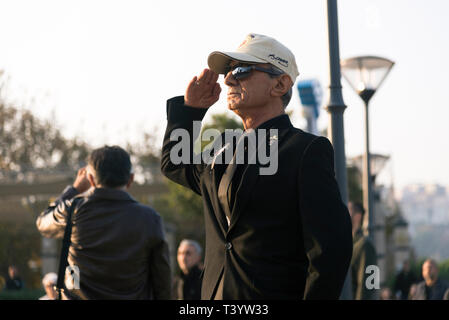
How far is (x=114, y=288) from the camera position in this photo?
469 centimetres

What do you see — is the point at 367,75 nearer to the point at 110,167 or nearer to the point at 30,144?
the point at 110,167

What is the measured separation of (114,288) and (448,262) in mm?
23008

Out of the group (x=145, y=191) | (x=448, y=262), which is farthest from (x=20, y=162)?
(x=448, y=262)

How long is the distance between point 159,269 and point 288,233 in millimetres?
2067

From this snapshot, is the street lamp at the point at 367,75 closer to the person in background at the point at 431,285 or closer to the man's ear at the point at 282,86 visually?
the person in background at the point at 431,285

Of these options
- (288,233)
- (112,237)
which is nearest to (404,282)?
(112,237)

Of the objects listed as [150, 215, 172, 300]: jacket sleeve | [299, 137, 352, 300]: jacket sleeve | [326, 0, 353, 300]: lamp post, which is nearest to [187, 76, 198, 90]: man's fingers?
[299, 137, 352, 300]: jacket sleeve

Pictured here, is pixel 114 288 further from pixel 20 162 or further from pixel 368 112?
pixel 20 162

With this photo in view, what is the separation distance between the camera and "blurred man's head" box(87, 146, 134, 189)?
4.86 m

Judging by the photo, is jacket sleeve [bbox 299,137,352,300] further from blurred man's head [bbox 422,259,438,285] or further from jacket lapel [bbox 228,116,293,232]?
blurred man's head [bbox 422,259,438,285]

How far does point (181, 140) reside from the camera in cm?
352

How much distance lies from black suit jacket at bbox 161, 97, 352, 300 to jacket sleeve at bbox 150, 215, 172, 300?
179 cm

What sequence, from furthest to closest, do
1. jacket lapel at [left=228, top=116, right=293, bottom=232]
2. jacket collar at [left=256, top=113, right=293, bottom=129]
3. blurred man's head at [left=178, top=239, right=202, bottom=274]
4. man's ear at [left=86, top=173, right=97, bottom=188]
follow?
blurred man's head at [left=178, top=239, right=202, bottom=274] → man's ear at [left=86, top=173, right=97, bottom=188] → jacket collar at [left=256, top=113, right=293, bottom=129] → jacket lapel at [left=228, top=116, right=293, bottom=232]

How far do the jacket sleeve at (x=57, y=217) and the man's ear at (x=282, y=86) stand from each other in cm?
201
